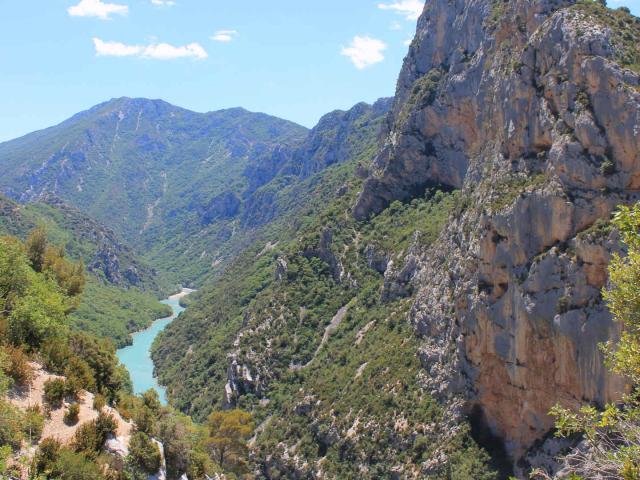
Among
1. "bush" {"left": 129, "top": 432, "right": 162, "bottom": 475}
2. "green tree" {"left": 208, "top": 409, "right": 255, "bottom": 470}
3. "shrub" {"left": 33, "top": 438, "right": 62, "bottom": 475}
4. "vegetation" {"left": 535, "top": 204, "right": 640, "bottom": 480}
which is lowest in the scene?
"green tree" {"left": 208, "top": 409, "right": 255, "bottom": 470}

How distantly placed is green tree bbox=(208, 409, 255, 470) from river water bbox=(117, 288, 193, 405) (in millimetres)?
31654

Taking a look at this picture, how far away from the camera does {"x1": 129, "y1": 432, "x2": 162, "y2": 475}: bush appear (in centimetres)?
1548

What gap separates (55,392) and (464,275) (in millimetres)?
27025

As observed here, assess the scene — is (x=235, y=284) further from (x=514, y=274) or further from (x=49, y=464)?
(x=49, y=464)

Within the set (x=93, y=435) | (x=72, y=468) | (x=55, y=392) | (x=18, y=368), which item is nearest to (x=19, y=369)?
(x=18, y=368)

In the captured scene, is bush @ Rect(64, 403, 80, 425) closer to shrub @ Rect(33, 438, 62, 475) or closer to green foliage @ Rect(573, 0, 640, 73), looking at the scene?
shrub @ Rect(33, 438, 62, 475)

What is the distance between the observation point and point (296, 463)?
1764 inches

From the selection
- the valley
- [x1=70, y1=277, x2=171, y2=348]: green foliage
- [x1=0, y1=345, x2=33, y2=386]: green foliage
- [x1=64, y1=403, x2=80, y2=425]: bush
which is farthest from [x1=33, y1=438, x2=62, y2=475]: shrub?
[x1=70, y1=277, x2=171, y2=348]: green foliage

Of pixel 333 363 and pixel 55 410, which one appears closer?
pixel 55 410

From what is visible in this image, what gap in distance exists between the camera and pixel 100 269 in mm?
152125

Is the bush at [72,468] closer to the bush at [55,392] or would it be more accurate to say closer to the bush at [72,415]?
the bush at [72,415]

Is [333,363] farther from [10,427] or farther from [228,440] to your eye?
[10,427]

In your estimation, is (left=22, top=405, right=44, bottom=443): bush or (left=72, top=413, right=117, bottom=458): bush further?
(left=72, top=413, right=117, bottom=458): bush

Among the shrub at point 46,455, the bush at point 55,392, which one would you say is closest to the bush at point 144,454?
the bush at point 55,392
